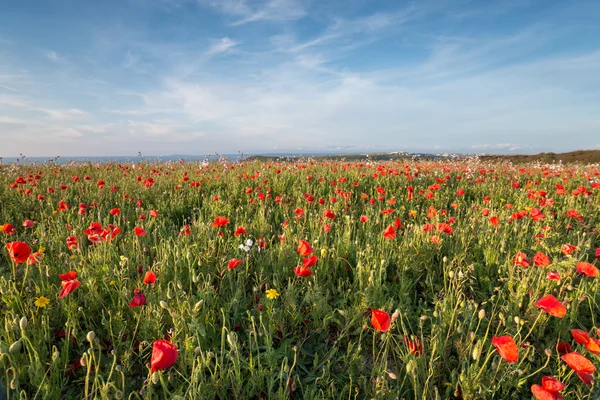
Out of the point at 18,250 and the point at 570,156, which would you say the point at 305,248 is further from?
the point at 570,156

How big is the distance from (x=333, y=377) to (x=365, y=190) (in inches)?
185

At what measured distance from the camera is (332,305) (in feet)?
8.51

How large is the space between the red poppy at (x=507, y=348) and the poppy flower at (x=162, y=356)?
1.37m

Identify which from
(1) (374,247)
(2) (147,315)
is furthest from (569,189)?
(2) (147,315)

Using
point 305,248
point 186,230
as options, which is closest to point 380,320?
point 305,248

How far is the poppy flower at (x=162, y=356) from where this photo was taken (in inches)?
49.7

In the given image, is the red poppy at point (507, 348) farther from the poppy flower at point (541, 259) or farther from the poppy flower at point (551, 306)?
the poppy flower at point (541, 259)

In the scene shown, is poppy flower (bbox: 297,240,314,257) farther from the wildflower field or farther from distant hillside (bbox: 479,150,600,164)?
distant hillside (bbox: 479,150,600,164)

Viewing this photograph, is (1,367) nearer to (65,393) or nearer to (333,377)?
(65,393)

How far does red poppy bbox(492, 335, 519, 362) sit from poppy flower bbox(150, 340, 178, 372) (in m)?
1.37

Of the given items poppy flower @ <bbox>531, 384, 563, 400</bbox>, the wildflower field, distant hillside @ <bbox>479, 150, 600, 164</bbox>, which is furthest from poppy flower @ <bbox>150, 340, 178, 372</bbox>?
distant hillside @ <bbox>479, 150, 600, 164</bbox>

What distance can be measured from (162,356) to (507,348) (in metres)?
1.47

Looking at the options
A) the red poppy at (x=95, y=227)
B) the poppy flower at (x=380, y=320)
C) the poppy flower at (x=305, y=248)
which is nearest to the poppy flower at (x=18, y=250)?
the red poppy at (x=95, y=227)

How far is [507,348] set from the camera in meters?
1.42
